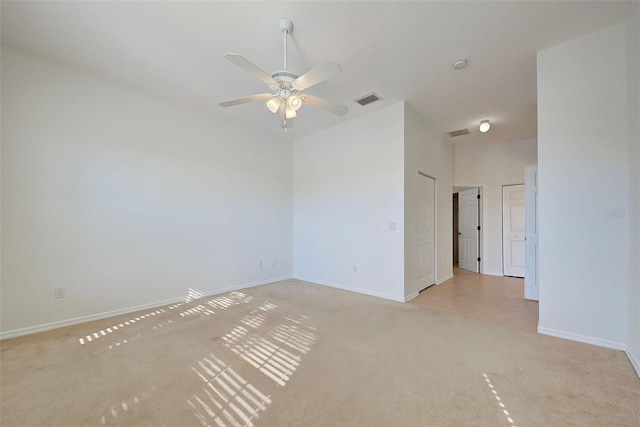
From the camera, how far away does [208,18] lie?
2273 millimetres

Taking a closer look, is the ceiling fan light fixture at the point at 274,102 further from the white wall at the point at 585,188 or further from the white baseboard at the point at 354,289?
the white baseboard at the point at 354,289

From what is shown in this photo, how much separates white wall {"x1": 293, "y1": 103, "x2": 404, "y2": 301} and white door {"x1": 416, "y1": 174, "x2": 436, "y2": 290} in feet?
2.32

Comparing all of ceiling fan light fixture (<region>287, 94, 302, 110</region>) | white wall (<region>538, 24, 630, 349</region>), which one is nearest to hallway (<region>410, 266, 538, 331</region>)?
white wall (<region>538, 24, 630, 349</region>)

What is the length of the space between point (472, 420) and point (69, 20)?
4.35 meters

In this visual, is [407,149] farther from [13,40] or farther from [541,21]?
[13,40]

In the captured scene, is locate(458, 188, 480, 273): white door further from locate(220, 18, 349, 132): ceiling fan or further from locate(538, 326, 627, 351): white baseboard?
locate(220, 18, 349, 132): ceiling fan

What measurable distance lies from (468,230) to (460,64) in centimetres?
459

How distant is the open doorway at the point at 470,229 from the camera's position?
6.03 metres

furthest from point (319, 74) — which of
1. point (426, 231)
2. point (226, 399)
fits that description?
point (426, 231)

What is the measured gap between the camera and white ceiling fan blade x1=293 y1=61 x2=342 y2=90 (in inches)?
77.2

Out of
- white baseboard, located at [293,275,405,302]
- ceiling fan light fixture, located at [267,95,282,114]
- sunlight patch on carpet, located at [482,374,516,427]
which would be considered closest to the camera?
sunlight patch on carpet, located at [482,374,516,427]

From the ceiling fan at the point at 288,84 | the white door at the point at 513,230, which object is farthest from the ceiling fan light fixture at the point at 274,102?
the white door at the point at 513,230

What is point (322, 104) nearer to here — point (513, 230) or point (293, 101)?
point (293, 101)

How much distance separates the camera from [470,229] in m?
6.31
